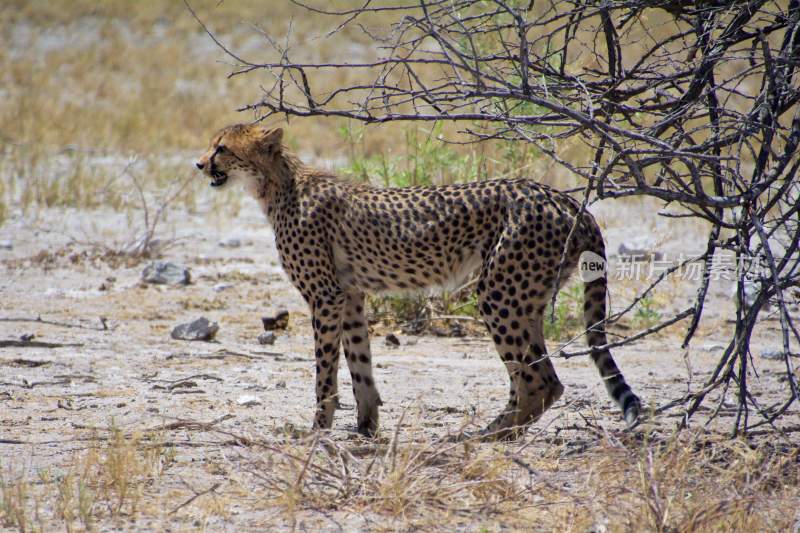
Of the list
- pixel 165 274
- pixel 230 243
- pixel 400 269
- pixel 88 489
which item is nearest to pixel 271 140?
pixel 400 269

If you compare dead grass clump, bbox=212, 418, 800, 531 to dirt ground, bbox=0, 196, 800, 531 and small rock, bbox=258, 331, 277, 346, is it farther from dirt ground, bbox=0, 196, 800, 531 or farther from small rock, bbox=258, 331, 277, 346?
small rock, bbox=258, 331, 277, 346

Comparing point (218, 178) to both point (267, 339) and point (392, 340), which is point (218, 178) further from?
point (392, 340)

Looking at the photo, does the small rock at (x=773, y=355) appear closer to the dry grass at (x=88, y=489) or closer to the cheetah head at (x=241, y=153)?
the cheetah head at (x=241, y=153)

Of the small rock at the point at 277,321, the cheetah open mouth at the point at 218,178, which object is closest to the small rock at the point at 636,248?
the small rock at the point at 277,321

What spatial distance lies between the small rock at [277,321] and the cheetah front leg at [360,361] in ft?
6.54

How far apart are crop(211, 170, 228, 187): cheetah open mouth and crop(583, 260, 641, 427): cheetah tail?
6.53ft

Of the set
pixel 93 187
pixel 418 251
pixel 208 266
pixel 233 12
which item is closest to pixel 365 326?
pixel 418 251

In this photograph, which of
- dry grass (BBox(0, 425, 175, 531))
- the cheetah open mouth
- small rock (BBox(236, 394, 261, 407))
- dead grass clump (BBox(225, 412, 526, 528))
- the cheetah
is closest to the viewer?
dry grass (BBox(0, 425, 175, 531))

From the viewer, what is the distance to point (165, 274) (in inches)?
338

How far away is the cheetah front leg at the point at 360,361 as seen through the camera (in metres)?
5.23

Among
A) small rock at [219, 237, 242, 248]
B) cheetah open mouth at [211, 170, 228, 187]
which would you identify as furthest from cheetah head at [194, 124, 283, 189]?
small rock at [219, 237, 242, 248]

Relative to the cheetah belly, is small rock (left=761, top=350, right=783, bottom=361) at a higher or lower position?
lower

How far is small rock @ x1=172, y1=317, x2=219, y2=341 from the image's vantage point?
698 centimetres

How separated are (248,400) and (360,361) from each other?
618 millimetres
